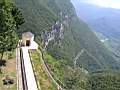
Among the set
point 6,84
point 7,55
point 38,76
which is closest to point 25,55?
point 7,55

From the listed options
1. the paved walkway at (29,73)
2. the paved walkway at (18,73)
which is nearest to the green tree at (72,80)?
the paved walkway at (29,73)

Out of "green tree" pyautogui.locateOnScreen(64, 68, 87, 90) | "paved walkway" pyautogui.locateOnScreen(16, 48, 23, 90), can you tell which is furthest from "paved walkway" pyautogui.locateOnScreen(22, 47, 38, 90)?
"green tree" pyautogui.locateOnScreen(64, 68, 87, 90)

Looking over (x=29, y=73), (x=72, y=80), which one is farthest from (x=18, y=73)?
(x=72, y=80)

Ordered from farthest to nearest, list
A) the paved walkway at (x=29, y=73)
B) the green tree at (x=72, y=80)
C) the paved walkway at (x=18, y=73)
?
the green tree at (x=72, y=80) → the paved walkway at (x=29, y=73) → the paved walkway at (x=18, y=73)

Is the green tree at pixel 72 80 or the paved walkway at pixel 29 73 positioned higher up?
the paved walkway at pixel 29 73

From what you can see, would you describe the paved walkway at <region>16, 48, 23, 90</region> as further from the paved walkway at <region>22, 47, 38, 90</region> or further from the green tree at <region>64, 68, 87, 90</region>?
the green tree at <region>64, 68, 87, 90</region>

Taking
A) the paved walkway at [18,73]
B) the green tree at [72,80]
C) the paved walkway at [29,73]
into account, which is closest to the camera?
the paved walkway at [18,73]

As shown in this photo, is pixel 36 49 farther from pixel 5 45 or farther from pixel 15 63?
pixel 5 45

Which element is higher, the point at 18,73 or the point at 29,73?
the point at 18,73

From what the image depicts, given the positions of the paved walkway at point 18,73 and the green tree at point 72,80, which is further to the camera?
the green tree at point 72,80

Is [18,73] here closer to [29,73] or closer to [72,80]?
[29,73]

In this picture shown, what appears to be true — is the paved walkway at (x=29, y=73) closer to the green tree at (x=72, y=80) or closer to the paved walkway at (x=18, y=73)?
the paved walkway at (x=18, y=73)
